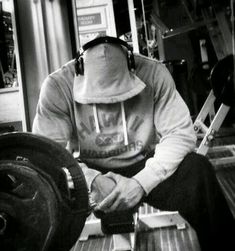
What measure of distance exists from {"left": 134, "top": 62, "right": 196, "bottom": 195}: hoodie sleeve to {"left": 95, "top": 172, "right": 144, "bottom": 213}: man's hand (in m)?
0.03

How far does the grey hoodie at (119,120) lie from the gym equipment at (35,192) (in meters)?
0.53

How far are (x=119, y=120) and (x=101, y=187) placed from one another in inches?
14.2

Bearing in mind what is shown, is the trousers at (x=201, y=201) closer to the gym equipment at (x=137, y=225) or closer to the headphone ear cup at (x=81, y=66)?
the gym equipment at (x=137, y=225)

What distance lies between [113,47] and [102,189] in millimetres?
571

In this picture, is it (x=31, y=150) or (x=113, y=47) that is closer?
(x=31, y=150)

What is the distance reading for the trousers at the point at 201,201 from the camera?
135cm

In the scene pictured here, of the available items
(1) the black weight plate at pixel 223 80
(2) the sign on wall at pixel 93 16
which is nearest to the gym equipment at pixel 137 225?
(2) the sign on wall at pixel 93 16

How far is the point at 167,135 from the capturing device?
4.98ft

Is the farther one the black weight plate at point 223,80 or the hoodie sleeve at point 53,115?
the black weight plate at point 223,80

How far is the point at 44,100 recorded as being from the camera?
1.53 meters

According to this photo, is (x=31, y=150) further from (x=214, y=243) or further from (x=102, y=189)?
(x=214, y=243)

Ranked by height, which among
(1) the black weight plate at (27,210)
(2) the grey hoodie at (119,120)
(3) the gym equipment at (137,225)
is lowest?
(3) the gym equipment at (137,225)

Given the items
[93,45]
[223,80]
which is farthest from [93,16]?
[223,80]

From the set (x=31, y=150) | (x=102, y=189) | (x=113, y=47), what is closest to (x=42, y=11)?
(x=113, y=47)
